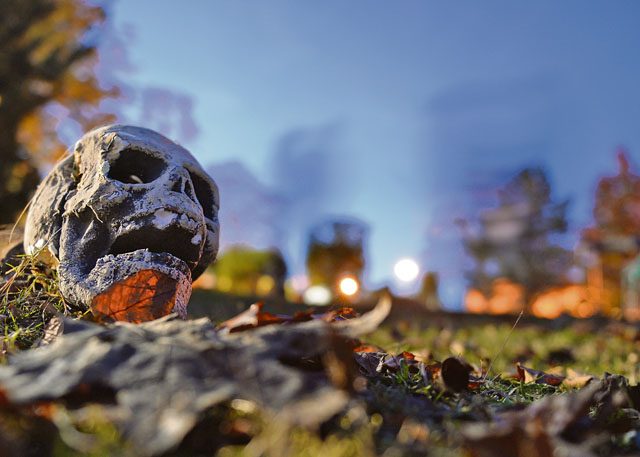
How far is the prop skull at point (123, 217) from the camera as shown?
2.45 metres

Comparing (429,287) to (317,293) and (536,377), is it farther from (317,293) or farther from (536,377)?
(536,377)

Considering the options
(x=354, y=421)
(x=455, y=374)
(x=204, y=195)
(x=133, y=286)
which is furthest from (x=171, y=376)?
(x=204, y=195)

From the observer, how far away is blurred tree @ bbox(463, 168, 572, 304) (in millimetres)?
32719

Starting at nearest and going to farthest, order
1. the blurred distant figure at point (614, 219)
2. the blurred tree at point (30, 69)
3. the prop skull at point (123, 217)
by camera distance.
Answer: the prop skull at point (123, 217), the blurred tree at point (30, 69), the blurred distant figure at point (614, 219)

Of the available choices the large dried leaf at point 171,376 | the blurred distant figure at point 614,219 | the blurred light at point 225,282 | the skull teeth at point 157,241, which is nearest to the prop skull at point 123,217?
the skull teeth at point 157,241

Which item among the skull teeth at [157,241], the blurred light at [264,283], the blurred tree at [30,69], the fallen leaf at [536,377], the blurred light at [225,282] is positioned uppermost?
the blurred tree at [30,69]

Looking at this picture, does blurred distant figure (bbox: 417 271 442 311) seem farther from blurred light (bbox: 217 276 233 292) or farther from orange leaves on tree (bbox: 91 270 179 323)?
orange leaves on tree (bbox: 91 270 179 323)

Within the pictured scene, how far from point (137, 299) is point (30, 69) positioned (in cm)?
1701

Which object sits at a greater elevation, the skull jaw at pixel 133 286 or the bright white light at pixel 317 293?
the skull jaw at pixel 133 286

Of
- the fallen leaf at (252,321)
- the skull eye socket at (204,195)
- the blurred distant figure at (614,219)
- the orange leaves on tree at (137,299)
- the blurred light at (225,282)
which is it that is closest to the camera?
the fallen leaf at (252,321)

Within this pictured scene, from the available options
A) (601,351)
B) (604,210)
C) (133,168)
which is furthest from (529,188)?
(133,168)

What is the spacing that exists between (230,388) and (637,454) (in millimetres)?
996

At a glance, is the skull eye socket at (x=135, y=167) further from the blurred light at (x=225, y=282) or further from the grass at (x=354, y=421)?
the blurred light at (x=225, y=282)

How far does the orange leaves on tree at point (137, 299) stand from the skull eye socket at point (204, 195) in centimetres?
73
